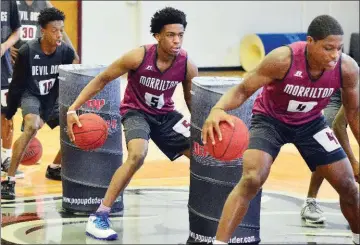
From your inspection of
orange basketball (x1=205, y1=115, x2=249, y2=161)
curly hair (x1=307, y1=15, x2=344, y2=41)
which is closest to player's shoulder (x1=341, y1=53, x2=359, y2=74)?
curly hair (x1=307, y1=15, x2=344, y2=41)

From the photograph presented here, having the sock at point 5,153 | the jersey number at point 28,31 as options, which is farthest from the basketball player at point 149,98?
the jersey number at point 28,31

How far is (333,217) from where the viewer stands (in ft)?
24.3

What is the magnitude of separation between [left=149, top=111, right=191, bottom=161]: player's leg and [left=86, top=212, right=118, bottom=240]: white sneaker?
0.81 metres

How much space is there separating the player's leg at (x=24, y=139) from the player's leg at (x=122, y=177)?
1672 millimetres

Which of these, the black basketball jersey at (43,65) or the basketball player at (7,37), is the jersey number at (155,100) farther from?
the basketball player at (7,37)

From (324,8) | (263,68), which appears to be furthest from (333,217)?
(324,8)

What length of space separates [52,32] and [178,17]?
1.88 metres

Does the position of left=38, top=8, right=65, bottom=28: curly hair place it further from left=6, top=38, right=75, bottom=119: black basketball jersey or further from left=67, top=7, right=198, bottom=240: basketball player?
left=67, top=7, right=198, bottom=240: basketball player

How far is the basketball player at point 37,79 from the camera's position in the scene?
314 inches

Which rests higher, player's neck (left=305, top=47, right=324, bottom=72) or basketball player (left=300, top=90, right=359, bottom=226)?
player's neck (left=305, top=47, right=324, bottom=72)

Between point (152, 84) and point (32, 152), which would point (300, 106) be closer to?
point (152, 84)

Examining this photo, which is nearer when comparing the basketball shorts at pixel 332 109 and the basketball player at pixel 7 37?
the basketball shorts at pixel 332 109

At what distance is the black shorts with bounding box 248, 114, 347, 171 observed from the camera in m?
5.56

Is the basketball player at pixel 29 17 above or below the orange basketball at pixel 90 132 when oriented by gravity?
above
